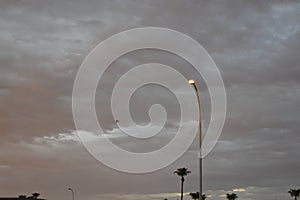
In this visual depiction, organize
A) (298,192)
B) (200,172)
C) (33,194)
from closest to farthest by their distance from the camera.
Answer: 1. (200,172)
2. (298,192)
3. (33,194)

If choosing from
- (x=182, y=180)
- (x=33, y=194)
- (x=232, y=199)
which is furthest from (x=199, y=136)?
(x=33, y=194)

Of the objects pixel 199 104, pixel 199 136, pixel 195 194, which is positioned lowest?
pixel 199 136

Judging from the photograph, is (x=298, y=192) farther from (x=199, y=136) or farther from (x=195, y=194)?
(x=199, y=136)

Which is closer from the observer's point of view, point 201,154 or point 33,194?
point 201,154

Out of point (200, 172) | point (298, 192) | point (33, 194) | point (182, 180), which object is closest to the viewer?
point (200, 172)

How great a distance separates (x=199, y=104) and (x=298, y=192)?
110m

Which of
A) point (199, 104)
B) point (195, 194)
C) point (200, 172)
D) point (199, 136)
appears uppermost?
point (195, 194)

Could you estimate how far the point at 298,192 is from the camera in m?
136

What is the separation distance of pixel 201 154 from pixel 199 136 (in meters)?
1.29

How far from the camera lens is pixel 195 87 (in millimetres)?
32812

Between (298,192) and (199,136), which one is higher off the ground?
(298,192)

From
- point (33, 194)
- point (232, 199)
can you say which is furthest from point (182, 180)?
point (33, 194)

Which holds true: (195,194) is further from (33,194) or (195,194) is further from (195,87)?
(195,87)

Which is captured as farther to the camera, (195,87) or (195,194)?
(195,194)
